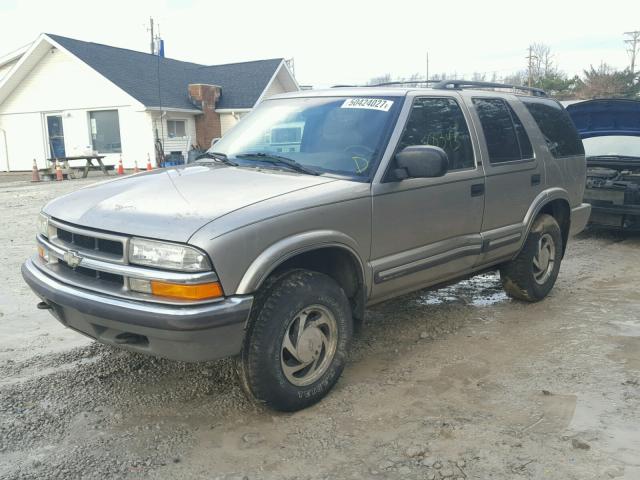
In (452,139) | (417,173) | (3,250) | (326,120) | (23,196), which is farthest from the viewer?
(23,196)

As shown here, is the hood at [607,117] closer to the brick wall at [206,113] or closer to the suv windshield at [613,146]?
the suv windshield at [613,146]

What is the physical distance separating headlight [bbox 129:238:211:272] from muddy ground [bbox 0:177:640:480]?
38.9 inches

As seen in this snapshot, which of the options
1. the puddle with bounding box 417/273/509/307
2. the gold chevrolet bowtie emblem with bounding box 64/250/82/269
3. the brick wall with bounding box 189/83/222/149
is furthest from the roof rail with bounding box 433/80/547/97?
the brick wall with bounding box 189/83/222/149

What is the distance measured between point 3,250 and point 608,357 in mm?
7299

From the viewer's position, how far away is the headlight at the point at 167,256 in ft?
9.41

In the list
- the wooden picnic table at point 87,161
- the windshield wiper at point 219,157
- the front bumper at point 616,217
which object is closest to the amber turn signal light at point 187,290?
the windshield wiper at point 219,157

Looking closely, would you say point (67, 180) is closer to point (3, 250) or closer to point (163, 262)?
point (3, 250)

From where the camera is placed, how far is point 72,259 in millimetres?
3262

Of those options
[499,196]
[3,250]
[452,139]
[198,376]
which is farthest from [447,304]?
[3,250]

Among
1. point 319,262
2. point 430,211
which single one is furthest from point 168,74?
point 319,262

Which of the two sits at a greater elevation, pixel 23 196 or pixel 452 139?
pixel 452 139

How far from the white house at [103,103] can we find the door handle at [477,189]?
20.3m

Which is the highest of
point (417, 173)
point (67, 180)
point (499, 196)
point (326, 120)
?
point (326, 120)

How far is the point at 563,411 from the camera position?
3.46 meters
